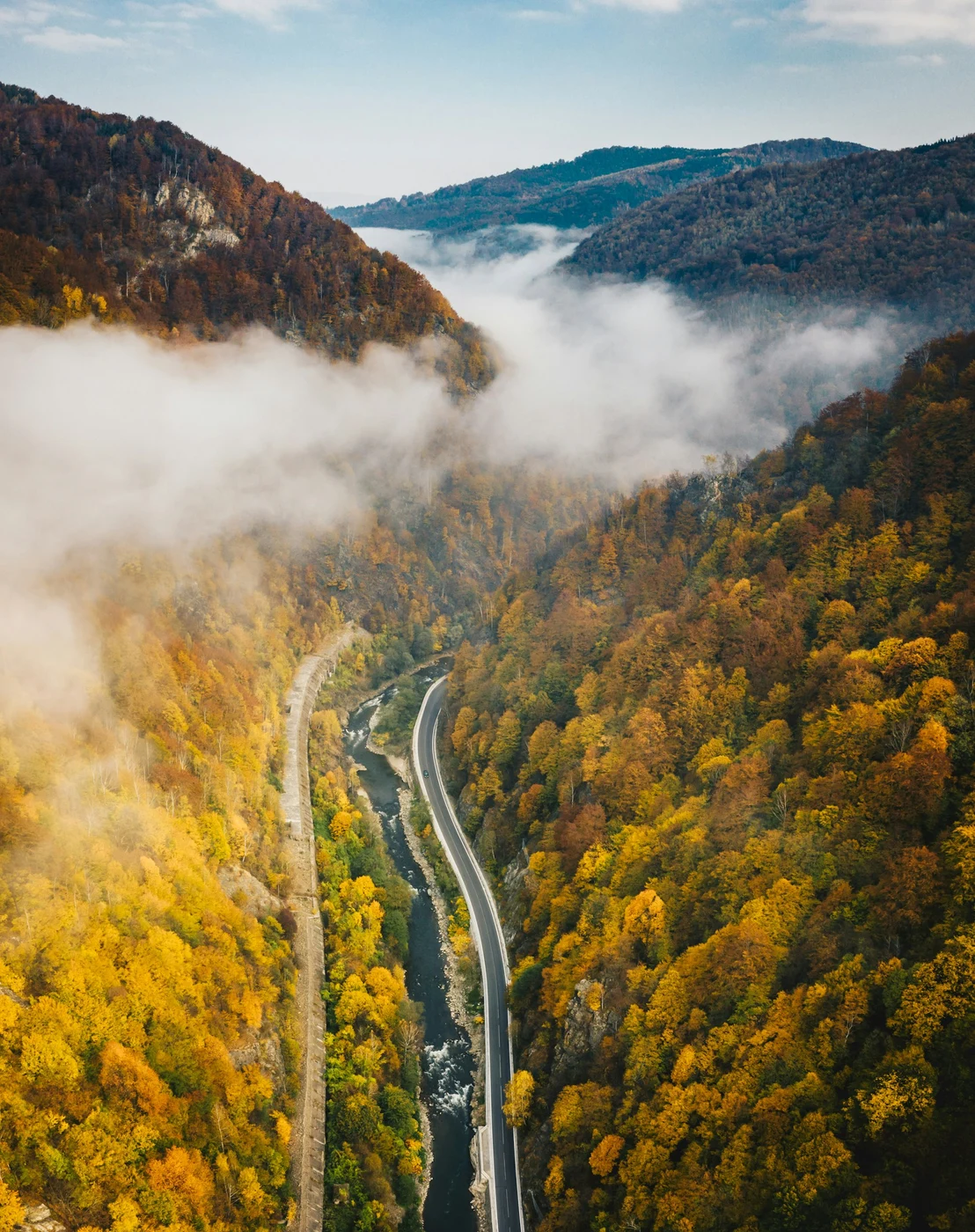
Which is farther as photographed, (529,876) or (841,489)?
(841,489)

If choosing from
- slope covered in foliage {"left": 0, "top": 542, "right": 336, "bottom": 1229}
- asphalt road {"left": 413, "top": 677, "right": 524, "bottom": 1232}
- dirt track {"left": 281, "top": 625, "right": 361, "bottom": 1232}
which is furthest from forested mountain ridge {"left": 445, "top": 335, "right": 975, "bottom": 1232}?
slope covered in foliage {"left": 0, "top": 542, "right": 336, "bottom": 1229}

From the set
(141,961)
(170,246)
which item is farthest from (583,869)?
(170,246)

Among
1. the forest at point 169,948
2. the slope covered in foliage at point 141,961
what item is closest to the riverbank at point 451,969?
the forest at point 169,948

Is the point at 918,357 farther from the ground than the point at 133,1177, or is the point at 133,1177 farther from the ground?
the point at 918,357

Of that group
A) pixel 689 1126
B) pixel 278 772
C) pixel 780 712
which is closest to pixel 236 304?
pixel 278 772

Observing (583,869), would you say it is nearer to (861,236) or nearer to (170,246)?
(170,246)

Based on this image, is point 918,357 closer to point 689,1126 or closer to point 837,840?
point 837,840
